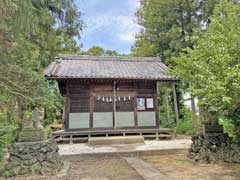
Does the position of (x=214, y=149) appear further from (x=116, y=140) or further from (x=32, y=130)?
(x=32, y=130)

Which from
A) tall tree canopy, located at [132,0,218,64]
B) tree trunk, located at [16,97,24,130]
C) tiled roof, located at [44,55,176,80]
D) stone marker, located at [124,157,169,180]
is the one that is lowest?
stone marker, located at [124,157,169,180]

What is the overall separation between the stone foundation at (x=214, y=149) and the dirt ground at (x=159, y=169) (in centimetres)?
24

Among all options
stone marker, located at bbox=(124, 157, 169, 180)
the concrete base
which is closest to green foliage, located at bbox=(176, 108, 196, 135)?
the concrete base

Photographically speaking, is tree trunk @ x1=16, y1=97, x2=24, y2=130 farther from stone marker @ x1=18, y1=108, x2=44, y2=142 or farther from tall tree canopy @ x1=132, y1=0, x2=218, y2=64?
tall tree canopy @ x1=132, y1=0, x2=218, y2=64

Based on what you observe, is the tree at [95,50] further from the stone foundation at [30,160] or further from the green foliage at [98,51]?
the stone foundation at [30,160]

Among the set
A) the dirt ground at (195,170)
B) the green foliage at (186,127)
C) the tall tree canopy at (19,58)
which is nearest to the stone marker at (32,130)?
the tall tree canopy at (19,58)

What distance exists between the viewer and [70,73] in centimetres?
900

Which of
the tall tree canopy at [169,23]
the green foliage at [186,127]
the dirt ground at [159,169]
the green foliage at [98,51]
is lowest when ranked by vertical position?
the dirt ground at [159,169]

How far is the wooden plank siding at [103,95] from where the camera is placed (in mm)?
9250

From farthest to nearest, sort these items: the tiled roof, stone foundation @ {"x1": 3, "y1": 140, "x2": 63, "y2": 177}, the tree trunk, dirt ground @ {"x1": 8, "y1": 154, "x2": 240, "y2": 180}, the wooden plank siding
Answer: the wooden plank siding
the tiled roof
stone foundation @ {"x1": 3, "y1": 140, "x2": 63, "y2": 177}
dirt ground @ {"x1": 8, "y1": 154, "x2": 240, "y2": 180}
the tree trunk

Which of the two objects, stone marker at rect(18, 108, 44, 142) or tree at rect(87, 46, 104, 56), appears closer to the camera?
stone marker at rect(18, 108, 44, 142)

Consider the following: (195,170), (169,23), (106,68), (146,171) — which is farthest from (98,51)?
(195,170)

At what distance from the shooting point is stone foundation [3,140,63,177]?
160 inches

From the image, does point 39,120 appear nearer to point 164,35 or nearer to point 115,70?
point 115,70
